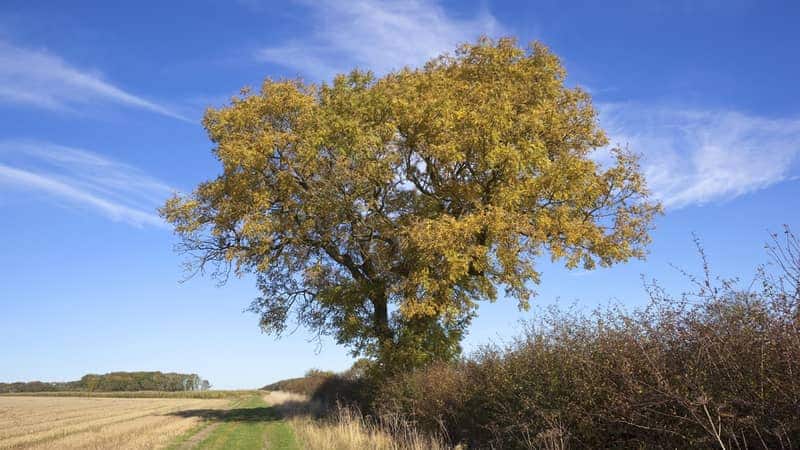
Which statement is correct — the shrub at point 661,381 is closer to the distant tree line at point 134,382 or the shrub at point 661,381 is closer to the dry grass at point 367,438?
the dry grass at point 367,438

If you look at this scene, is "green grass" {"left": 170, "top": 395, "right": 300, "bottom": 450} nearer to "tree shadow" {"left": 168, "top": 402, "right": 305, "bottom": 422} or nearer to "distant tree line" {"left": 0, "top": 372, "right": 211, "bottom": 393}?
"tree shadow" {"left": 168, "top": 402, "right": 305, "bottom": 422}

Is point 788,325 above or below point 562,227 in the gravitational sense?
below

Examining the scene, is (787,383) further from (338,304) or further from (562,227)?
(338,304)

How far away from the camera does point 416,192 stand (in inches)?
962

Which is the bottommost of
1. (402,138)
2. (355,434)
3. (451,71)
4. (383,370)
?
(355,434)

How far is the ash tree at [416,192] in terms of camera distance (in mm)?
20703

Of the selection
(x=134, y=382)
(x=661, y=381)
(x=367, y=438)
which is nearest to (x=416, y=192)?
(x=367, y=438)

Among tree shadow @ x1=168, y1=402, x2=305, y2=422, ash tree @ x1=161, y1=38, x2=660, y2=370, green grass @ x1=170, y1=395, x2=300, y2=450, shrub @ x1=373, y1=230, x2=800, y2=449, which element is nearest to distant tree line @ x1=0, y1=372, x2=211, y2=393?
tree shadow @ x1=168, y1=402, x2=305, y2=422

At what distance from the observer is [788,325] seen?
6016 mm

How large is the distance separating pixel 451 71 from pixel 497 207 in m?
8.18

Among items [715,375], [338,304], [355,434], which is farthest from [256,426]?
[715,375]

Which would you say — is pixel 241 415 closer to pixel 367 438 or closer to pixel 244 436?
pixel 244 436

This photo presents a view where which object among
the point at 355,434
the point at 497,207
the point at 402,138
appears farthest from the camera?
the point at 402,138

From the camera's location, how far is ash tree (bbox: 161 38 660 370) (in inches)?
815
